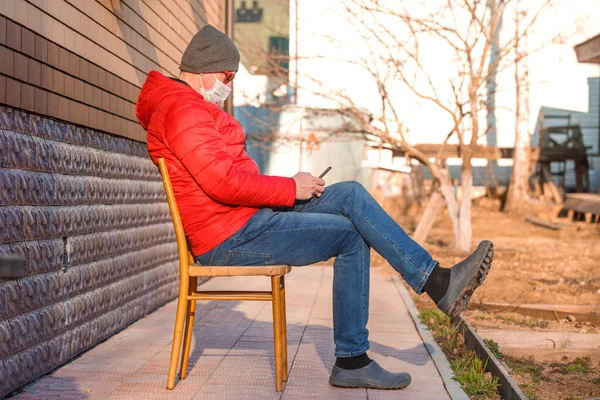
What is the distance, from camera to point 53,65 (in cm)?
457

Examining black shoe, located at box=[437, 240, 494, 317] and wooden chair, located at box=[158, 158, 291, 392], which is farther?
wooden chair, located at box=[158, 158, 291, 392]

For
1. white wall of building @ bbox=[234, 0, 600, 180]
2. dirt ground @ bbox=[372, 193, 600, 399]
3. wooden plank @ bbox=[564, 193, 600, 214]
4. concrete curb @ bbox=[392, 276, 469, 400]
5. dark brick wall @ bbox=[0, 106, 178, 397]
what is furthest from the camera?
white wall of building @ bbox=[234, 0, 600, 180]

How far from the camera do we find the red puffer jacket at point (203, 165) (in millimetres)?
3801

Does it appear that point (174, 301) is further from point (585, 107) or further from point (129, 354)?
point (585, 107)

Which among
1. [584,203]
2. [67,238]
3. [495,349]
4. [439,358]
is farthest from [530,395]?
[584,203]

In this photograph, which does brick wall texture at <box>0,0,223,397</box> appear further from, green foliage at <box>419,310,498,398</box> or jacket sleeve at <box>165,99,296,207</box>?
green foliage at <box>419,310,498,398</box>

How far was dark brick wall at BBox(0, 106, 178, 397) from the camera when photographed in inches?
161

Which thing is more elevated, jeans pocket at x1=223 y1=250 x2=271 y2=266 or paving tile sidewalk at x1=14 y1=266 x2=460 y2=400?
jeans pocket at x1=223 y1=250 x2=271 y2=266

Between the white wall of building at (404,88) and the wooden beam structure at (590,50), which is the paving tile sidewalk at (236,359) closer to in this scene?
the wooden beam structure at (590,50)

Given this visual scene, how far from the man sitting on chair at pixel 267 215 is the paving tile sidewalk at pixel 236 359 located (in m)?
0.31

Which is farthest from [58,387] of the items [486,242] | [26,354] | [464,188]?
[464,188]

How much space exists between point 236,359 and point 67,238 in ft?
3.81

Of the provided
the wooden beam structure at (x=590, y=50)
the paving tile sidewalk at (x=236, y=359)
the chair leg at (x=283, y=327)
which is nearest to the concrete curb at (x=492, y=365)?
the paving tile sidewalk at (x=236, y=359)

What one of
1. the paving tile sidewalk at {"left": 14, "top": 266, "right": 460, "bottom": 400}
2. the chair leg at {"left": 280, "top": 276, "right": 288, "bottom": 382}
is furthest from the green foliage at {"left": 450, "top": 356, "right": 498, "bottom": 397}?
the chair leg at {"left": 280, "top": 276, "right": 288, "bottom": 382}
